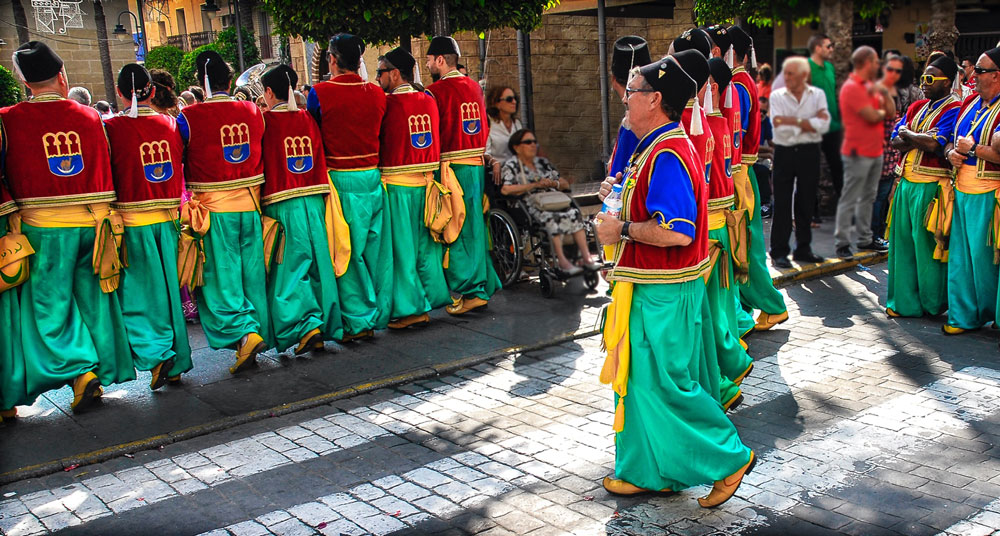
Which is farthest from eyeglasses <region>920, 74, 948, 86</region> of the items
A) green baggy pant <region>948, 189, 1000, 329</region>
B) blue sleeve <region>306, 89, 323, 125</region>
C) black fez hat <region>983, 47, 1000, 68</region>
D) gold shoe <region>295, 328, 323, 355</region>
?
gold shoe <region>295, 328, 323, 355</region>

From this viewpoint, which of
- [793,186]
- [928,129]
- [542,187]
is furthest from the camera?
[793,186]

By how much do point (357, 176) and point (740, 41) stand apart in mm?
3080

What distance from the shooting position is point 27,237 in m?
5.88

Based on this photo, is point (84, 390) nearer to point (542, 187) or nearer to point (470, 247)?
point (470, 247)

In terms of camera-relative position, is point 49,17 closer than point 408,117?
No

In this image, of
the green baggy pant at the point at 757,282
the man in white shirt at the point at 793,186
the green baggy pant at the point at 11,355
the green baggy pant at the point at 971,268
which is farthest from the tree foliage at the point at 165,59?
the green baggy pant at the point at 971,268

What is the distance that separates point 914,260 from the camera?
7.80m

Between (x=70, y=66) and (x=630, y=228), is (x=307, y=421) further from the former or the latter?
(x=70, y=66)

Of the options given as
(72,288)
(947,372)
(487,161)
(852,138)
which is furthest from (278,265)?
(852,138)

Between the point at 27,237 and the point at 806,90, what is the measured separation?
475 cm

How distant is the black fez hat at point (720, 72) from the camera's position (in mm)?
6362

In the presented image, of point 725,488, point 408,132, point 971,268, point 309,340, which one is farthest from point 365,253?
point 971,268

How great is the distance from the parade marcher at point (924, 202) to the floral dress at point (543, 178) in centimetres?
268

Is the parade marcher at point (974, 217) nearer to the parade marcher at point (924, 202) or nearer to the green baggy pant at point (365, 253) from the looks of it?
the parade marcher at point (924, 202)
